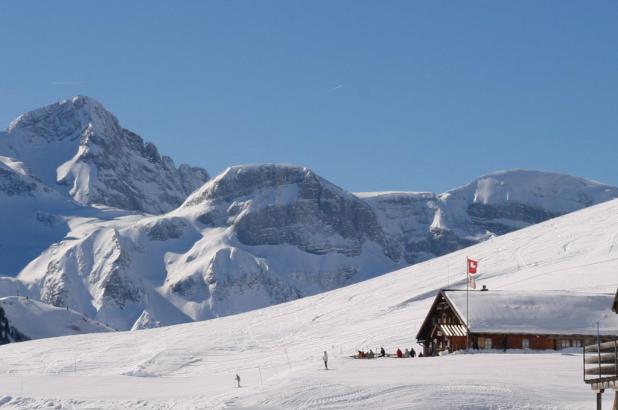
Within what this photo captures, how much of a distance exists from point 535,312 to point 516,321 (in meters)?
2.00

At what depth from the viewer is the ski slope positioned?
47031 millimetres

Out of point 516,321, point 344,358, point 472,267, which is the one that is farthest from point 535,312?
point 472,267

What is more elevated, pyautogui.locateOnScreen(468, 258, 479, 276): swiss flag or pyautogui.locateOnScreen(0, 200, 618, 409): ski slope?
pyautogui.locateOnScreen(468, 258, 479, 276): swiss flag

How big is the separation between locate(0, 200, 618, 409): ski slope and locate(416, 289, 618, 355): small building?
257 centimetres

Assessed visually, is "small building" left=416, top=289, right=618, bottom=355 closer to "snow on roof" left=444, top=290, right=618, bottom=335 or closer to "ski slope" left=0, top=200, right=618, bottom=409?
"snow on roof" left=444, top=290, right=618, bottom=335

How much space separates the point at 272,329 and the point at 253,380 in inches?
1726

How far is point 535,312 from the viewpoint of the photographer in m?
69.8

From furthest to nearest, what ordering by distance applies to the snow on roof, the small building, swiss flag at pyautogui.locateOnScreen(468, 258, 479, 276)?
1. swiss flag at pyautogui.locateOnScreen(468, 258, 479, 276)
2. the snow on roof
3. the small building

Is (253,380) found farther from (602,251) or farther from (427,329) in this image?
(602,251)

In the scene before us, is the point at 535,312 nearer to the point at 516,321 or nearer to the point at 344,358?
the point at 516,321

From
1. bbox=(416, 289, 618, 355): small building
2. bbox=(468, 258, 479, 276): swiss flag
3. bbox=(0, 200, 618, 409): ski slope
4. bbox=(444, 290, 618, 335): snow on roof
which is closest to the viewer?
bbox=(0, 200, 618, 409): ski slope

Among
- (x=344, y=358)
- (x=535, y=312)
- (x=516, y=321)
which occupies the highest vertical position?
(x=535, y=312)

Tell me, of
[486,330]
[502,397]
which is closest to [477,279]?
[486,330]

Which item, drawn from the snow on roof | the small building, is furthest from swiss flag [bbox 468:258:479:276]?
the snow on roof
